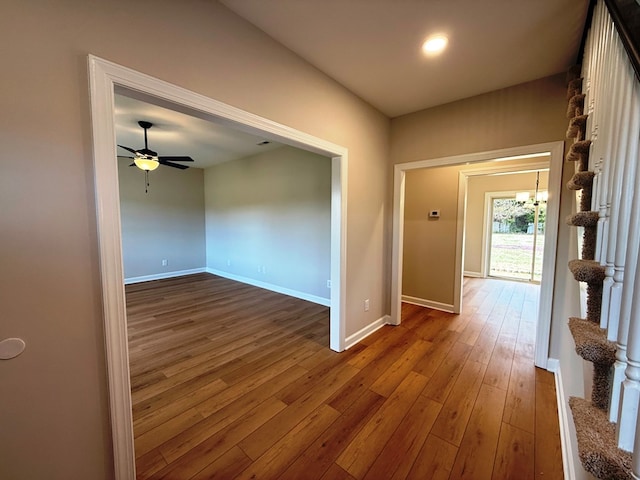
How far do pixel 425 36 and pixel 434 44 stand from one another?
0.43ft

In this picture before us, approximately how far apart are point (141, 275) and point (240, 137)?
3.97 meters

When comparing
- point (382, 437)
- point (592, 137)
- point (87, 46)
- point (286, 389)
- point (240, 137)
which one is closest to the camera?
point (87, 46)

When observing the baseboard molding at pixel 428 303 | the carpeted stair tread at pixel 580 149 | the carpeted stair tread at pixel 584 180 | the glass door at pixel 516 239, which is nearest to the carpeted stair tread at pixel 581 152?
the carpeted stair tread at pixel 580 149

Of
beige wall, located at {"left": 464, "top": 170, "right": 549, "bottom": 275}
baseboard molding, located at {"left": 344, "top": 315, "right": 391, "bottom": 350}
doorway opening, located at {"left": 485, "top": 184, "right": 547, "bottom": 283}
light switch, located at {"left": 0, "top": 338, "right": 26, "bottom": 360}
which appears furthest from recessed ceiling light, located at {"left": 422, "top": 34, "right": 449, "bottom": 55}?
doorway opening, located at {"left": 485, "top": 184, "right": 547, "bottom": 283}

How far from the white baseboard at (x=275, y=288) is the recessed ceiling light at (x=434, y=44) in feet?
11.2

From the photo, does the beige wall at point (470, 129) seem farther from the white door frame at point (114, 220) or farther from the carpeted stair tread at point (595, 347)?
the white door frame at point (114, 220)

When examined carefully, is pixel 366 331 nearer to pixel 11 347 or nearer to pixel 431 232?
pixel 431 232

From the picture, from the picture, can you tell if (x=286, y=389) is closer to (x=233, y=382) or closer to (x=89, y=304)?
(x=233, y=382)

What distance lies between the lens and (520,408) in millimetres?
1883

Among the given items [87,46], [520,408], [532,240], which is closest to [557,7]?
[87,46]

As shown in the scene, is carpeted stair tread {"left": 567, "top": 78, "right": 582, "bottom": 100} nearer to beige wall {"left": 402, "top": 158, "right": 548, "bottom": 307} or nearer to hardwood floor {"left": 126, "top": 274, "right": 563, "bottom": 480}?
beige wall {"left": 402, "top": 158, "right": 548, "bottom": 307}

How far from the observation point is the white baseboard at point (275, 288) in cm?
427

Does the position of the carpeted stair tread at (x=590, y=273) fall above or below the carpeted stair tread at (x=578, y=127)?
below

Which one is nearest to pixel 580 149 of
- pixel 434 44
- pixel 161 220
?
pixel 434 44
